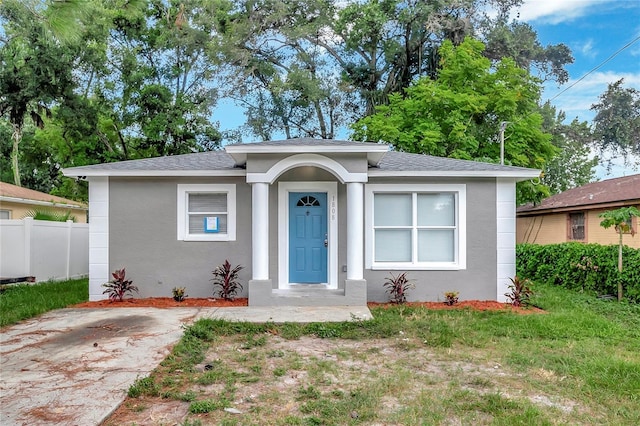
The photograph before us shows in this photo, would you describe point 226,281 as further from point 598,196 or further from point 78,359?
point 598,196

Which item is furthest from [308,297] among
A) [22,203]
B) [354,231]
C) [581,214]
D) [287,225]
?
[581,214]

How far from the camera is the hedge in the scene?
8328 mm

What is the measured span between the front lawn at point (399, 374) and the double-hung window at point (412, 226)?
1.97m

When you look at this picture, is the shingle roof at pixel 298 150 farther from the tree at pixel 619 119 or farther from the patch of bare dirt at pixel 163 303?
the tree at pixel 619 119

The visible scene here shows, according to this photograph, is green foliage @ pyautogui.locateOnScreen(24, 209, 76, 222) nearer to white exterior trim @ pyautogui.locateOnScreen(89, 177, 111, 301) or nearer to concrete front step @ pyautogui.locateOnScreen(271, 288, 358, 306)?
white exterior trim @ pyautogui.locateOnScreen(89, 177, 111, 301)

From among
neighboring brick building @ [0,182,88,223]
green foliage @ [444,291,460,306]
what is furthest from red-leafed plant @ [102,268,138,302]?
neighboring brick building @ [0,182,88,223]

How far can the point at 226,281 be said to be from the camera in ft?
27.0

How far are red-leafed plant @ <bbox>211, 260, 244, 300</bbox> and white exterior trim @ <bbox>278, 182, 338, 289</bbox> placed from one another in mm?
864

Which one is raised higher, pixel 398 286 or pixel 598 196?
pixel 598 196

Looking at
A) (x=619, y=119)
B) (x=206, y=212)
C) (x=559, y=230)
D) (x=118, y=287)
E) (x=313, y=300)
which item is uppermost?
(x=619, y=119)

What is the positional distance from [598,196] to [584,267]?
20.8ft

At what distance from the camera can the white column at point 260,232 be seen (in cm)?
784

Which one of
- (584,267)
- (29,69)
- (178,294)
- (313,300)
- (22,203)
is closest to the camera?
(313,300)

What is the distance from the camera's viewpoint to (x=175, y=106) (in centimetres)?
1973
